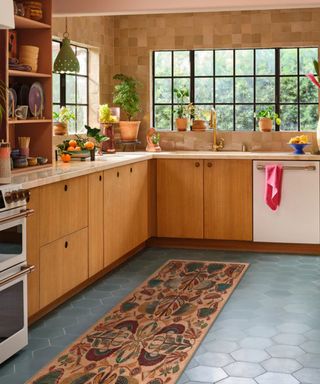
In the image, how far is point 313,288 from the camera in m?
5.39

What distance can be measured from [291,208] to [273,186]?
281 mm

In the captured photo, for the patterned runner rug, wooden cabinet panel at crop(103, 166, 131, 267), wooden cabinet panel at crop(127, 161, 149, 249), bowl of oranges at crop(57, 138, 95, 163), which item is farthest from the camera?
wooden cabinet panel at crop(127, 161, 149, 249)

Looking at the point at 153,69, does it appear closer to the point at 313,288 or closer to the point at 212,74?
the point at 212,74

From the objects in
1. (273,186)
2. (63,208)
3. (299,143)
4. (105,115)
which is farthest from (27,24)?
(299,143)

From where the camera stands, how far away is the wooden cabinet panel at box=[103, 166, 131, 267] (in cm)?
575

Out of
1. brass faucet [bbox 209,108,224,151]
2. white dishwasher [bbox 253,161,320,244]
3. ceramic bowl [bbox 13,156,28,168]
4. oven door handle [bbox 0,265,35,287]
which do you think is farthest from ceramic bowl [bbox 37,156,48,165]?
brass faucet [bbox 209,108,224,151]

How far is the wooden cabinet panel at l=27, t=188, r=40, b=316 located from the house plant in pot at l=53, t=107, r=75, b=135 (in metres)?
2.30

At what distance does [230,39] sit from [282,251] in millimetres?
2353

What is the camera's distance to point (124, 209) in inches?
246

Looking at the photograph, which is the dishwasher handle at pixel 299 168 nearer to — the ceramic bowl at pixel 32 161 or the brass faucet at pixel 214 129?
the brass faucet at pixel 214 129

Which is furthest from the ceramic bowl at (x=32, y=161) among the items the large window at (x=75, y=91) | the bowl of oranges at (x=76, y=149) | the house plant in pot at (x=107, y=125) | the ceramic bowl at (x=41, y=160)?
the house plant in pot at (x=107, y=125)

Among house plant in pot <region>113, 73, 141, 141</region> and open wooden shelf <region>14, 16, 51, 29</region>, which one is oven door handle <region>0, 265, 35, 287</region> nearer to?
open wooden shelf <region>14, 16, 51, 29</region>

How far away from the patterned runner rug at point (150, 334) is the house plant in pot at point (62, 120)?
1648mm

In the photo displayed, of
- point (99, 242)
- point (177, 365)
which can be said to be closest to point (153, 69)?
point (99, 242)
